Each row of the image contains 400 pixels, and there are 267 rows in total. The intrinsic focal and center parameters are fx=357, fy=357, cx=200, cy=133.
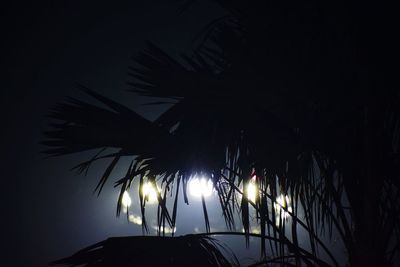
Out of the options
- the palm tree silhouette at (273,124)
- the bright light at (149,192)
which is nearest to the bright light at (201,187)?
the palm tree silhouette at (273,124)

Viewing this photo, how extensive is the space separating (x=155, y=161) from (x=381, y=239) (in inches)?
62.6

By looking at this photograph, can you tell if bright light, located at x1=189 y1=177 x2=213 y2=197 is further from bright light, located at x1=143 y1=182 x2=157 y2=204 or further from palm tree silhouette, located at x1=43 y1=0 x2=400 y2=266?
bright light, located at x1=143 y1=182 x2=157 y2=204

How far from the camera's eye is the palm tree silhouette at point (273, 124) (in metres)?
1.99

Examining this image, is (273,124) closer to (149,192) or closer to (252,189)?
(252,189)

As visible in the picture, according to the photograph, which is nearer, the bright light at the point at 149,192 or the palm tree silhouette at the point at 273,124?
the palm tree silhouette at the point at 273,124

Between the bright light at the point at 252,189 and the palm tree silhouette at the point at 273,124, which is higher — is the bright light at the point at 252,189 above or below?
below

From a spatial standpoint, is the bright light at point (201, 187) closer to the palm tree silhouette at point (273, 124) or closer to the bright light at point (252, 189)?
the palm tree silhouette at point (273, 124)

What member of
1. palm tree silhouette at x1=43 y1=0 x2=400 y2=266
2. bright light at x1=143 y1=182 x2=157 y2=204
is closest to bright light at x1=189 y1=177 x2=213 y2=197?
palm tree silhouette at x1=43 y1=0 x2=400 y2=266

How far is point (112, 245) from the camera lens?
7.06 feet

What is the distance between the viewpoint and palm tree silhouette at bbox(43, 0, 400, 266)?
6.53ft

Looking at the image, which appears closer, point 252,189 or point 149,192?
point 252,189

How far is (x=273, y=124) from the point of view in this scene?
1.94 m

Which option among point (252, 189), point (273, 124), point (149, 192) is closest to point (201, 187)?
point (252, 189)

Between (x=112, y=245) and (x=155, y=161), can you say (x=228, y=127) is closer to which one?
(x=155, y=161)
